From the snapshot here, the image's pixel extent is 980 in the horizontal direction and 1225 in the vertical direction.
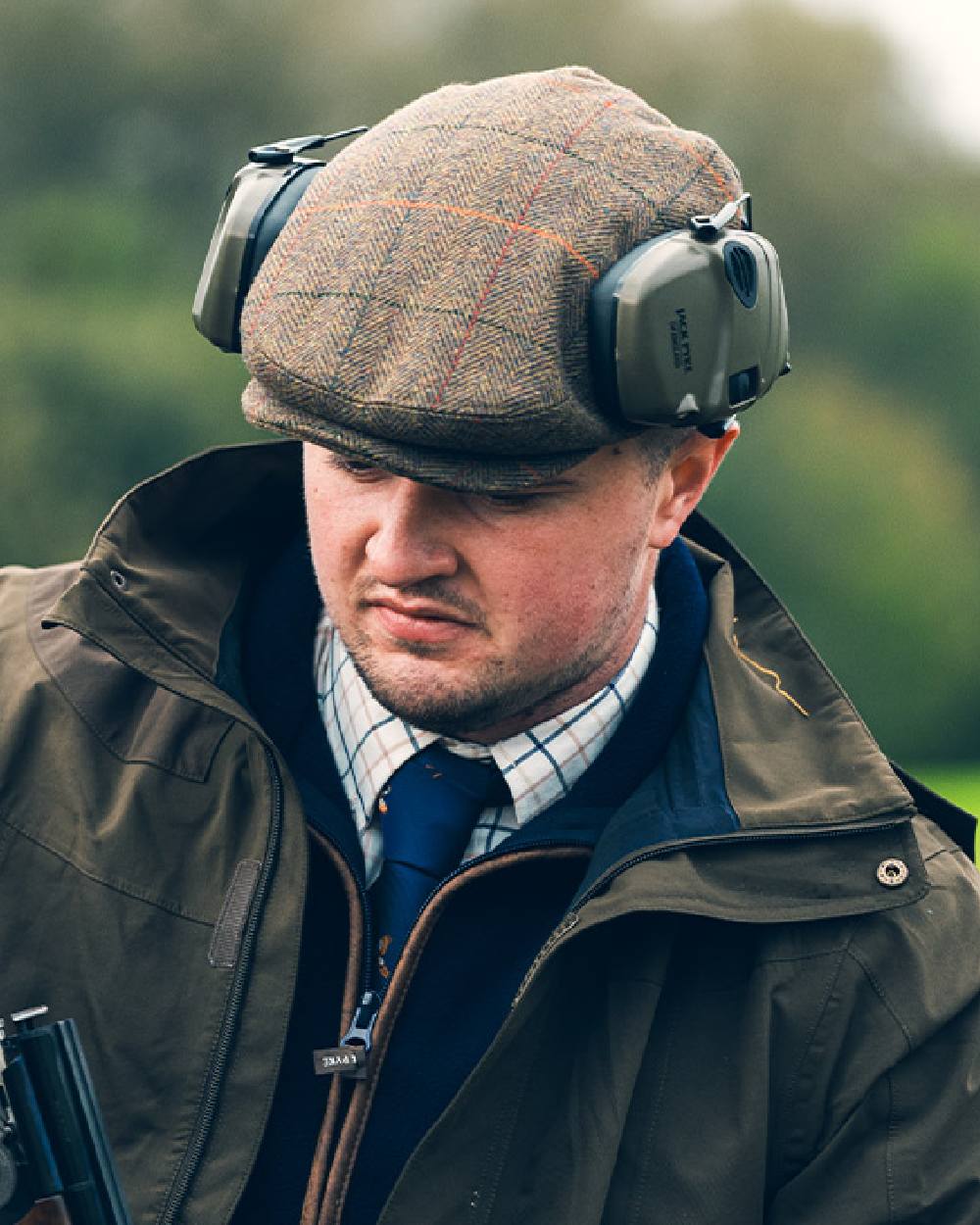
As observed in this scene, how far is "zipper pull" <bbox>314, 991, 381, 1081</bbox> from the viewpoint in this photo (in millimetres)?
1732

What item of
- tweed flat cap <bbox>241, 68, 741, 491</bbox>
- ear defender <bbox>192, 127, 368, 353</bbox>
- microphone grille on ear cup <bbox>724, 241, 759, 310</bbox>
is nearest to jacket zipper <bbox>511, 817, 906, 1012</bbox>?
tweed flat cap <bbox>241, 68, 741, 491</bbox>

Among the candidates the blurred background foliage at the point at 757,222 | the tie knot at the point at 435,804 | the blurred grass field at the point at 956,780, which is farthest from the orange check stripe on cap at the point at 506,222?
the blurred grass field at the point at 956,780

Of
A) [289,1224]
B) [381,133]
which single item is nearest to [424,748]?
[289,1224]

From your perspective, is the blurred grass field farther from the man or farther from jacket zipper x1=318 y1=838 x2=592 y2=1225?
jacket zipper x1=318 y1=838 x2=592 y2=1225

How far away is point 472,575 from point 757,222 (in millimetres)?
2865

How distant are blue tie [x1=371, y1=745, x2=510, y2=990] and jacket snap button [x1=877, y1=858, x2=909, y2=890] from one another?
41 centimetres

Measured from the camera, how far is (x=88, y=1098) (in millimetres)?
1604

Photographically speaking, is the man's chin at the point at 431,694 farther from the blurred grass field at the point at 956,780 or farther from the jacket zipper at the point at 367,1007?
the blurred grass field at the point at 956,780

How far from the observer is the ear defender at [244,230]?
179cm

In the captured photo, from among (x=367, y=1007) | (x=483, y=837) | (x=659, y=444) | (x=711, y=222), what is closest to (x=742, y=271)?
(x=711, y=222)

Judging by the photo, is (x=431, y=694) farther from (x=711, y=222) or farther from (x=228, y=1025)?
(x=711, y=222)

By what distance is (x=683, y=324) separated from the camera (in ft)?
5.29

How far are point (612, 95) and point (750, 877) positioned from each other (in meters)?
0.80

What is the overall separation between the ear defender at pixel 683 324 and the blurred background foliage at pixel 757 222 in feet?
8.41
